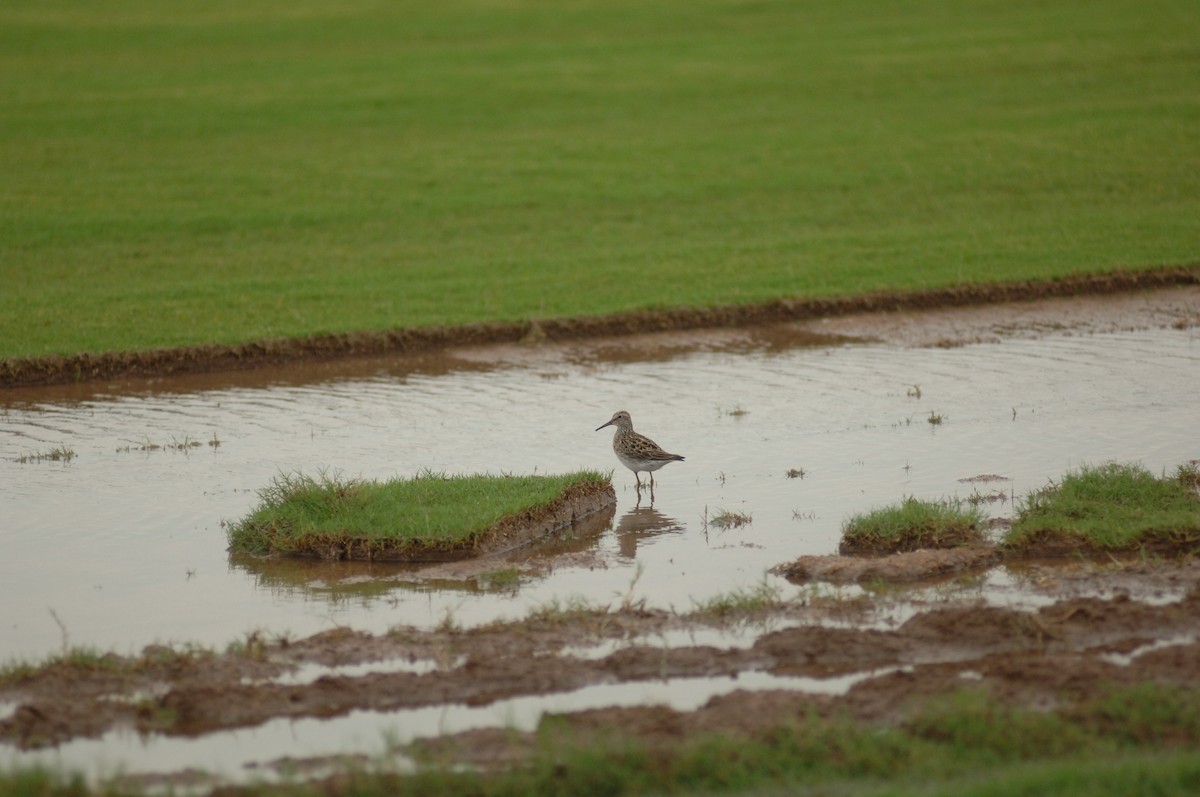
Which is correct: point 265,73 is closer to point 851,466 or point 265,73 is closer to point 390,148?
point 390,148

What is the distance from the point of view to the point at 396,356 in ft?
69.8

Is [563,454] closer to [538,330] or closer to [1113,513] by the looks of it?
[1113,513]

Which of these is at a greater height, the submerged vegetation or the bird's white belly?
the submerged vegetation

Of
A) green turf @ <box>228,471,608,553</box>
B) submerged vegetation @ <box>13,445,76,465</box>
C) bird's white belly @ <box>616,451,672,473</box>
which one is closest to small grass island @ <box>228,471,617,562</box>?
green turf @ <box>228,471,608,553</box>

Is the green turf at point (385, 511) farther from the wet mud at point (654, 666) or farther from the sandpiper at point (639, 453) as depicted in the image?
the wet mud at point (654, 666)

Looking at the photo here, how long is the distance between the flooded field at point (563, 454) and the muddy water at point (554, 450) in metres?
0.04

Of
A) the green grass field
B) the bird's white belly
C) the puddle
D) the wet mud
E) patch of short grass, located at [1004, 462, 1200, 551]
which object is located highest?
the green grass field

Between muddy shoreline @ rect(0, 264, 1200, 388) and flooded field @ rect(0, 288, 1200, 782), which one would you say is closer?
flooded field @ rect(0, 288, 1200, 782)

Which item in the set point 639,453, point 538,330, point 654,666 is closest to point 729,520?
point 639,453

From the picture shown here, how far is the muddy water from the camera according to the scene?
11.3m

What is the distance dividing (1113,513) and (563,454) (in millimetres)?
6097

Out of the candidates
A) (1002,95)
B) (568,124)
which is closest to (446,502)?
(568,124)

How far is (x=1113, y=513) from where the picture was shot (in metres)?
11.9

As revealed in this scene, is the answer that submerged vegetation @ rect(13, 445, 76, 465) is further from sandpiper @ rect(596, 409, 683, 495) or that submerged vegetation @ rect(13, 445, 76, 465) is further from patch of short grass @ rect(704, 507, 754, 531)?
patch of short grass @ rect(704, 507, 754, 531)
